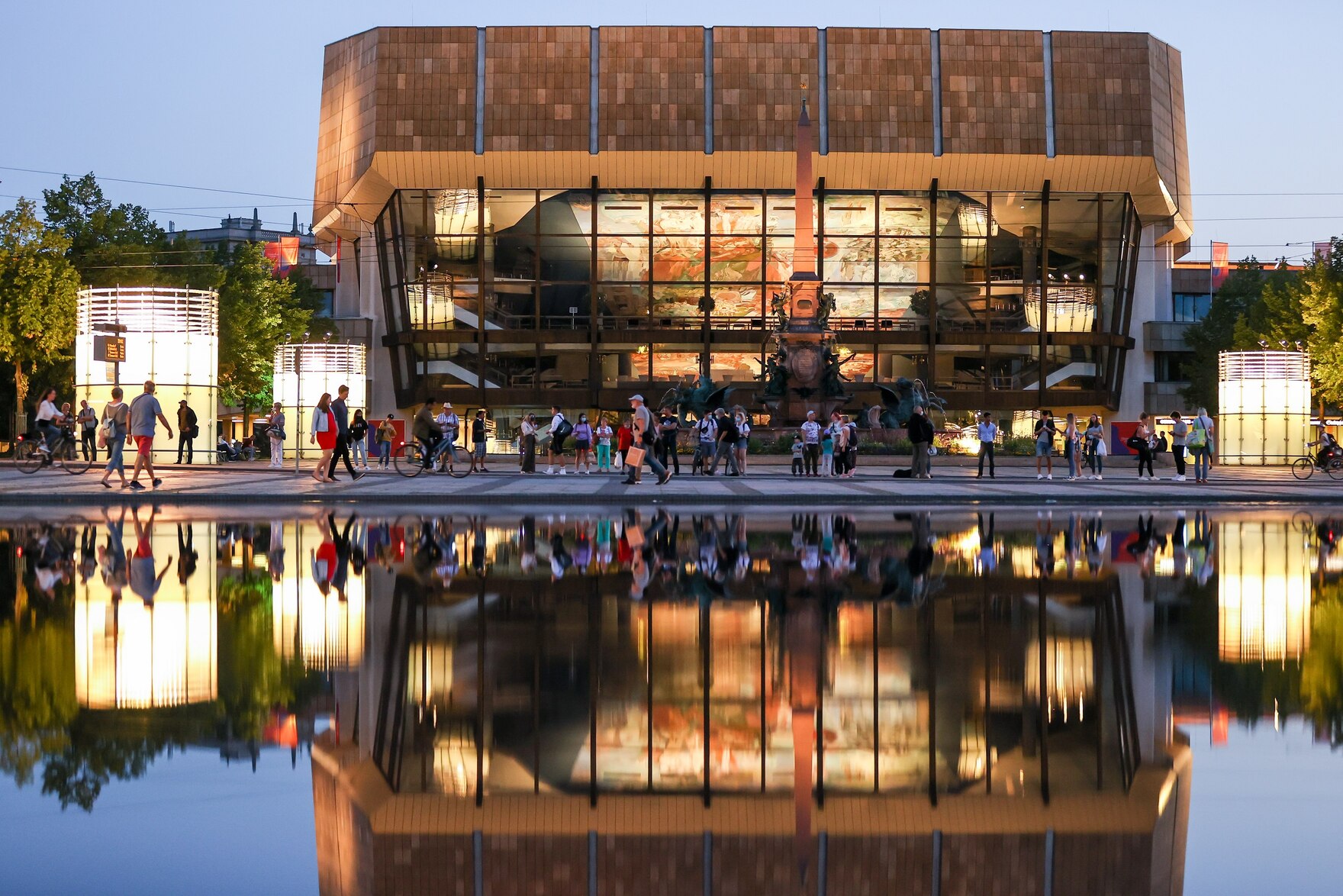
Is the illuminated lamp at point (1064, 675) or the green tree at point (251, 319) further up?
the green tree at point (251, 319)

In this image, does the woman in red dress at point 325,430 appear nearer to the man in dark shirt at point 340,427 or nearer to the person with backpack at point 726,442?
the man in dark shirt at point 340,427

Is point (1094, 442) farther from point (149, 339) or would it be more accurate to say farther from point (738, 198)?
point (738, 198)

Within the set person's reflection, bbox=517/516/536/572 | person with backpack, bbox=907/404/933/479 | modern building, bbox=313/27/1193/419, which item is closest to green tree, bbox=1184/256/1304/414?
modern building, bbox=313/27/1193/419

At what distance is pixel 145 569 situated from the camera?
13.3 metres

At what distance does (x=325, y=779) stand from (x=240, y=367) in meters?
61.2

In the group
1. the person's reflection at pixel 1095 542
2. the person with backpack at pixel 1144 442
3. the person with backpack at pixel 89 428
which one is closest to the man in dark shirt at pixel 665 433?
the person with backpack at pixel 1144 442

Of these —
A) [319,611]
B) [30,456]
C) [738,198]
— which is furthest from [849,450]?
[738,198]

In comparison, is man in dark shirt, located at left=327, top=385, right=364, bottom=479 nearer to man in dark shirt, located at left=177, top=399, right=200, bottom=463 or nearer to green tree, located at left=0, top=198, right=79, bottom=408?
man in dark shirt, located at left=177, top=399, right=200, bottom=463

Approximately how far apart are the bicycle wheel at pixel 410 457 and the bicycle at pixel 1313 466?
2122cm

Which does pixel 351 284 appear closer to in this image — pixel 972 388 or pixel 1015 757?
pixel 972 388

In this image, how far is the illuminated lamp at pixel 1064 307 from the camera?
66.4 metres

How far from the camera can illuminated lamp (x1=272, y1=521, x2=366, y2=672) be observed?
335 inches

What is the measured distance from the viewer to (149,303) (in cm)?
3825

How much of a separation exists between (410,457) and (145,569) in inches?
874
